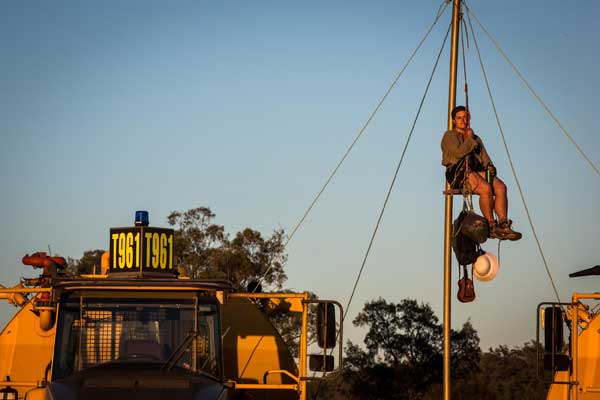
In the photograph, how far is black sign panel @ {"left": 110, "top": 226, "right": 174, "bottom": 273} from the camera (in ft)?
53.9

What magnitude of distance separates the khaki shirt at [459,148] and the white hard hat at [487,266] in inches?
51.2

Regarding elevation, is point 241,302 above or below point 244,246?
below

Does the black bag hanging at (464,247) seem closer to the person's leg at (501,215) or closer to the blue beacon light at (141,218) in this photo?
the person's leg at (501,215)

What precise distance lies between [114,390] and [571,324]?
696 centimetres

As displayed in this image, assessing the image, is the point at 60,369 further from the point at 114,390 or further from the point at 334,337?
the point at 334,337

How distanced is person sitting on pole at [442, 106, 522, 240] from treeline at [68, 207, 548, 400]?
25.9m

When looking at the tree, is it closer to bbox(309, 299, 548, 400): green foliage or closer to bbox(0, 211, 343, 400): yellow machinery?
bbox(309, 299, 548, 400): green foliage

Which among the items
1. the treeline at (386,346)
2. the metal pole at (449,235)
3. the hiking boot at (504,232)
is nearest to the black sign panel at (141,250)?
the metal pole at (449,235)

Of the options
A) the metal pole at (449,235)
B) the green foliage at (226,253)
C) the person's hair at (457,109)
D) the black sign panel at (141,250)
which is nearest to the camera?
the black sign panel at (141,250)

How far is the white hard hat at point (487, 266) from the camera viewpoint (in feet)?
58.1

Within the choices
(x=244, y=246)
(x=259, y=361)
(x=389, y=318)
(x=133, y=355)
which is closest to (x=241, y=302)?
(x=259, y=361)

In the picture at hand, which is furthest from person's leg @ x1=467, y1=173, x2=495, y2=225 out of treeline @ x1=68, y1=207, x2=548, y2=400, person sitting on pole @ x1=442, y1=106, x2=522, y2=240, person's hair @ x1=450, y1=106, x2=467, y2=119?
treeline @ x1=68, y1=207, x2=548, y2=400

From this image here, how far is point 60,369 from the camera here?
1506 centimetres

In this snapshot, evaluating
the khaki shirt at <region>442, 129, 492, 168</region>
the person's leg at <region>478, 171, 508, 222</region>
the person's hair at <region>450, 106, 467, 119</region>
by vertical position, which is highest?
the person's hair at <region>450, 106, 467, 119</region>
